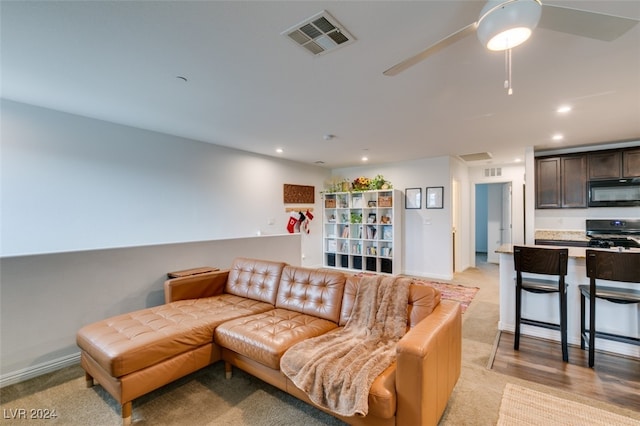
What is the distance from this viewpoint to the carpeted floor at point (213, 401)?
1863mm

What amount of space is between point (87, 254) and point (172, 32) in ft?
7.19

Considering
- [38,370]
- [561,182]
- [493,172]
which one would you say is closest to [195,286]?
[38,370]

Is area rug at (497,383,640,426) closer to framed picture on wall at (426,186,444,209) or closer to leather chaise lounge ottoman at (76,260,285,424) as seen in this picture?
leather chaise lounge ottoman at (76,260,285,424)

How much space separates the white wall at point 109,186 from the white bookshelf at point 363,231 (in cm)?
218

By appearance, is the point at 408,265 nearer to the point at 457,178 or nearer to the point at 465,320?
the point at 457,178

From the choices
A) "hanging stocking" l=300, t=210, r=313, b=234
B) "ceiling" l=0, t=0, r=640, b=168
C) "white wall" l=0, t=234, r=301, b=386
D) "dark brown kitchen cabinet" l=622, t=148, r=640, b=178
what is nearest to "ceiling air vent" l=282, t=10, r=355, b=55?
"ceiling" l=0, t=0, r=640, b=168

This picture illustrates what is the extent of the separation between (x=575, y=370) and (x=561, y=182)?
3.58 meters

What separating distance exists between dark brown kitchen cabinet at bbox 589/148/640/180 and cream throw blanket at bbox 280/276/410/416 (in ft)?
15.1

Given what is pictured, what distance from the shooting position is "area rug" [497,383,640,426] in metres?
1.80

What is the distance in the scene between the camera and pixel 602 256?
7.79 ft

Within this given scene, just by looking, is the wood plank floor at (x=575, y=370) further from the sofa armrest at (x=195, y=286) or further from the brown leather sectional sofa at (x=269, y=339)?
the sofa armrest at (x=195, y=286)

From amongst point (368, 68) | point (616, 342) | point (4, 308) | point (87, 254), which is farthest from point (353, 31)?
point (616, 342)

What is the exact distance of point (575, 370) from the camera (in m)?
2.41

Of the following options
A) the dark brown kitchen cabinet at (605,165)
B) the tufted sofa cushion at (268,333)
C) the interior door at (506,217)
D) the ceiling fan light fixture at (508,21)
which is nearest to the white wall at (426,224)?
the dark brown kitchen cabinet at (605,165)
